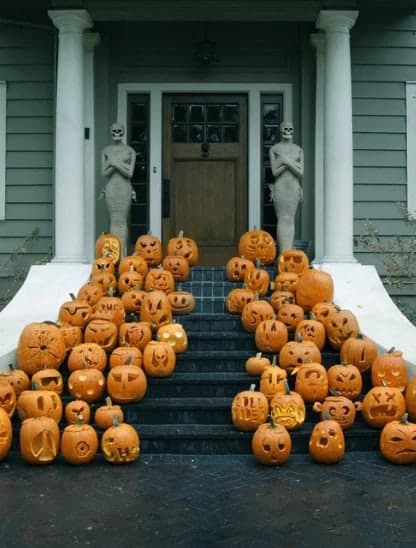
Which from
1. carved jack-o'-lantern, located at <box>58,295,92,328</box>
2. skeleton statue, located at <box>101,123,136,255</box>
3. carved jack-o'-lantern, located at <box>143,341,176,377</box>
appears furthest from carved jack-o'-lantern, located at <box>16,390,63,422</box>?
skeleton statue, located at <box>101,123,136,255</box>

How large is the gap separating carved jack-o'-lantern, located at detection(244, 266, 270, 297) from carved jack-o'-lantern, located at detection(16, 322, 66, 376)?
1.91 meters

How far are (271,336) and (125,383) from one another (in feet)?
4.20

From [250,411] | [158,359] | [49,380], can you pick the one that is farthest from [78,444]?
[250,411]

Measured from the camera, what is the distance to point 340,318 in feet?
19.5

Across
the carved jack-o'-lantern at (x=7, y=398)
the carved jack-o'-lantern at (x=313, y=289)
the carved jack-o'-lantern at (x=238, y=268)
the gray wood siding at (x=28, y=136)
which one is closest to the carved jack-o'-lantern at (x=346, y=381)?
the carved jack-o'-lantern at (x=313, y=289)

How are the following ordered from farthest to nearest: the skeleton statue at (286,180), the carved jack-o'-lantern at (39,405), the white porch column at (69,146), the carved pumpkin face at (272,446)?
1. the skeleton statue at (286,180)
2. the white porch column at (69,146)
3. the carved jack-o'-lantern at (39,405)
4. the carved pumpkin face at (272,446)

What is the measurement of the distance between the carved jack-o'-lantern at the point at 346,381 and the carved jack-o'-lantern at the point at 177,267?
7.15ft

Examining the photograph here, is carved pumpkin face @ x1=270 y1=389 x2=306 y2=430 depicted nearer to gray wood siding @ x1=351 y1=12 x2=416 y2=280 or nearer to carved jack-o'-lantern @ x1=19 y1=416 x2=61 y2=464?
carved jack-o'-lantern @ x1=19 y1=416 x2=61 y2=464

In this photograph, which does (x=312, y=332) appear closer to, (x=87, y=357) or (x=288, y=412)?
(x=288, y=412)

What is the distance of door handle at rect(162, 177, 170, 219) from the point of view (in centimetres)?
902

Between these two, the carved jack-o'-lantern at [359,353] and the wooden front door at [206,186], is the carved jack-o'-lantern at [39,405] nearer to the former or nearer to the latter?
the carved jack-o'-lantern at [359,353]

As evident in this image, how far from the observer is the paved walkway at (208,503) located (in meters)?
3.54

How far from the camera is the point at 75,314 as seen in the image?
6.10 m

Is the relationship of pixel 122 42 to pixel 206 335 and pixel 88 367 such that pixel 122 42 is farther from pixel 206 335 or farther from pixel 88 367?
pixel 88 367
